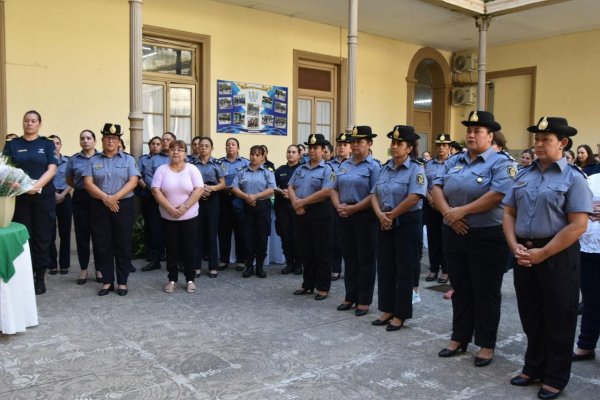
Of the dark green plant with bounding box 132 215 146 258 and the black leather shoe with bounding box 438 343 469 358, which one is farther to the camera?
the dark green plant with bounding box 132 215 146 258

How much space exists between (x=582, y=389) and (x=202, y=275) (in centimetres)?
459

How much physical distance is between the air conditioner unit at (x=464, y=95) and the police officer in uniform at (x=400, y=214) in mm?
9686

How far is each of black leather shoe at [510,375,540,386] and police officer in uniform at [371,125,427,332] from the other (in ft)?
4.17

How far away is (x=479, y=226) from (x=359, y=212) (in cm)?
146

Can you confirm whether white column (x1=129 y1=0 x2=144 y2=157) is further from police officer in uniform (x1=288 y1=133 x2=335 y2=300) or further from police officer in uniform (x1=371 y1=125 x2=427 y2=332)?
police officer in uniform (x1=371 y1=125 x2=427 y2=332)

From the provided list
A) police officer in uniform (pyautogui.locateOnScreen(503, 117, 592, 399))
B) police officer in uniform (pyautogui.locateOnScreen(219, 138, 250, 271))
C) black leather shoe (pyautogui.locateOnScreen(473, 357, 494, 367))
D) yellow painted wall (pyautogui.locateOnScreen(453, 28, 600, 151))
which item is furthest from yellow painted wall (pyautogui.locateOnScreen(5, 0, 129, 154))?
yellow painted wall (pyautogui.locateOnScreen(453, 28, 600, 151))

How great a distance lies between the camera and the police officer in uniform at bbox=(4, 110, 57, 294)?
5652 millimetres

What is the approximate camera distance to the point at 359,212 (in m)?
5.30

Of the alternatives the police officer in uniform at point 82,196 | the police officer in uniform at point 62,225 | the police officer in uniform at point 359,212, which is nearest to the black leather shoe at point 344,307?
the police officer in uniform at point 359,212

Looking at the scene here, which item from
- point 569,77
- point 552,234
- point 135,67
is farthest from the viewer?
point 569,77

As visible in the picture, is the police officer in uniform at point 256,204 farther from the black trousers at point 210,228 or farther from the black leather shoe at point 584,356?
the black leather shoe at point 584,356

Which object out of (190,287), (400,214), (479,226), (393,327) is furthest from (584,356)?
(190,287)

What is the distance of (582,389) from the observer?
3652mm

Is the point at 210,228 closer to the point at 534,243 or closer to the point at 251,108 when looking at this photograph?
the point at 251,108
